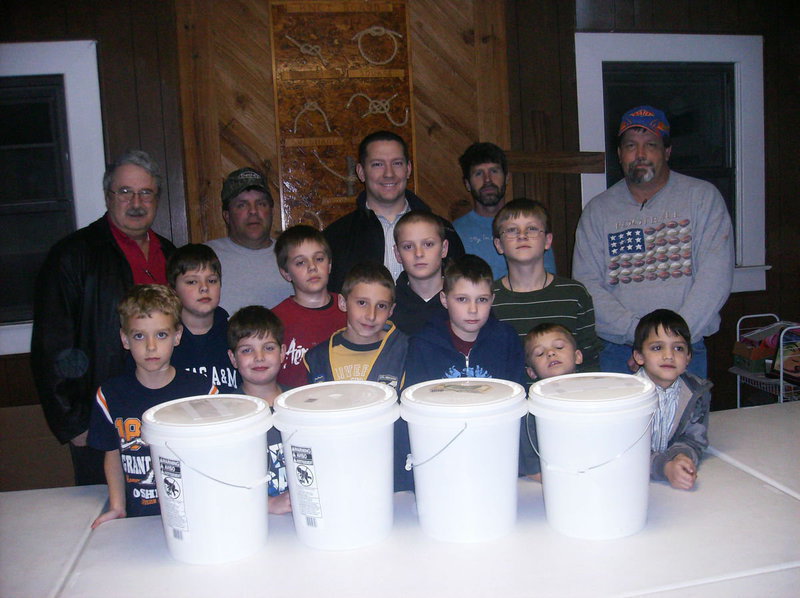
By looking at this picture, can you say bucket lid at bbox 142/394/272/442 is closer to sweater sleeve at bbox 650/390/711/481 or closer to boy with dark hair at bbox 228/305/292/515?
boy with dark hair at bbox 228/305/292/515

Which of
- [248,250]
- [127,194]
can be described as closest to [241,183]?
[248,250]

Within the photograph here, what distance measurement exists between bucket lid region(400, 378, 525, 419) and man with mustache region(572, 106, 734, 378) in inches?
54.9

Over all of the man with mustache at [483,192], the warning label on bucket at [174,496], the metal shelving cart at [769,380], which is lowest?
the metal shelving cart at [769,380]

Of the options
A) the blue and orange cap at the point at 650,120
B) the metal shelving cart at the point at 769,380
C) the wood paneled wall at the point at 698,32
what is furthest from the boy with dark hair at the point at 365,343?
the metal shelving cart at the point at 769,380

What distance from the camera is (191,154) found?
354 cm

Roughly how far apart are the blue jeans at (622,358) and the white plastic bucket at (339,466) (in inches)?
67.8

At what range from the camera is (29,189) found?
361cm

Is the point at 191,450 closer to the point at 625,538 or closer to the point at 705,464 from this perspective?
the point at 625,538

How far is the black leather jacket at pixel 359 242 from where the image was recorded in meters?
2.72

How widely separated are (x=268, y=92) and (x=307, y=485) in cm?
287

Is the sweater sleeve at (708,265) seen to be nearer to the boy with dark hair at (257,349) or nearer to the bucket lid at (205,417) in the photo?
the boy with dark hair at (257,349)

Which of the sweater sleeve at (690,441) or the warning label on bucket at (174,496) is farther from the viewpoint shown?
the sweater sleeve at (690,441)

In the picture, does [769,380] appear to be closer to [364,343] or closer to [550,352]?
[550,352]

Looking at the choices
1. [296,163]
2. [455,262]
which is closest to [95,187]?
[296,163]
